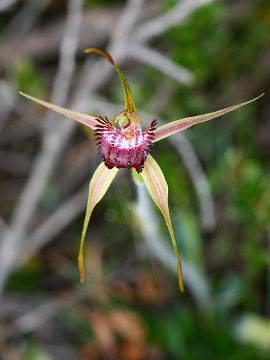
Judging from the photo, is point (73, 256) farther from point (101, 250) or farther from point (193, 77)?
point (193, 77)

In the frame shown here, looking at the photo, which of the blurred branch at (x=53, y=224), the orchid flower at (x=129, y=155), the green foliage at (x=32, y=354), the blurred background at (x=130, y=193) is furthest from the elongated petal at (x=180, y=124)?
the blurred branch at (x=53, y=224)

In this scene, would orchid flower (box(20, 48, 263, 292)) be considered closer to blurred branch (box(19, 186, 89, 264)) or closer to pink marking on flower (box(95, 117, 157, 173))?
pink marking on flower (box(95, 117, 157, 173))

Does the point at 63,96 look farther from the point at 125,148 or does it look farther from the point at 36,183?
the point at 125,148

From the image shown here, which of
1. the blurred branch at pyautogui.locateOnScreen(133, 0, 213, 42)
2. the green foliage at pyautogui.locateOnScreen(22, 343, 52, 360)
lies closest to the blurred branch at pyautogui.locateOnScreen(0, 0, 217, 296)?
the blurred branch at pyautogui.locateOnScreen(133, 0, 213, 42)

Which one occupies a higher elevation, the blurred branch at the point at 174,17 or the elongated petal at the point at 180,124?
the blurred branch at the point at 174,17

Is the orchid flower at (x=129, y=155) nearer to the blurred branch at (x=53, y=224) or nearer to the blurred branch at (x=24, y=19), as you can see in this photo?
the blurred branch at (x=53, y=224)

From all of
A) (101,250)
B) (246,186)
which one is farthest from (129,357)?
(246,186)
